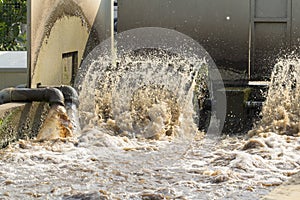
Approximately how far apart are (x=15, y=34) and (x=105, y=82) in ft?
14.4

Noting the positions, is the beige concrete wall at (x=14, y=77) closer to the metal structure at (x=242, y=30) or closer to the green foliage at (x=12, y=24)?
the metal structure at (x=242, y=30)

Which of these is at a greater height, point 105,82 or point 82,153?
point 105,82

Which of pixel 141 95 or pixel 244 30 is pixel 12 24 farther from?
pixel 141 95

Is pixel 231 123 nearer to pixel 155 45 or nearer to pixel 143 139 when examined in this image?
pixel 143 139

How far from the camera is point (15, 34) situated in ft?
40.4

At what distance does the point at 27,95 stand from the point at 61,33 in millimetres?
1451

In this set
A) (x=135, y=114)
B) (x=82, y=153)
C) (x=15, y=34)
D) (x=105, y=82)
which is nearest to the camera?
(x=82, y=153)

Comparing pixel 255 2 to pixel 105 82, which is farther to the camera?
pixel 255 2

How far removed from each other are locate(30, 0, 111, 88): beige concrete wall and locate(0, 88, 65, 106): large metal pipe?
0.27m

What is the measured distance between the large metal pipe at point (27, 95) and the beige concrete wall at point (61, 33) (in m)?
0.27

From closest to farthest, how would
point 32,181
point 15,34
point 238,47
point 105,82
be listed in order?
1. point 32,181
2. point 105,82
3. point 238,47
4. point 15,34

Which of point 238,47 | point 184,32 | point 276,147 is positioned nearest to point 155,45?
point 184,32

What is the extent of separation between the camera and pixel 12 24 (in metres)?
12.7

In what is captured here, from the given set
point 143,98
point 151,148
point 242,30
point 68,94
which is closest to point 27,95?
point 68,94
